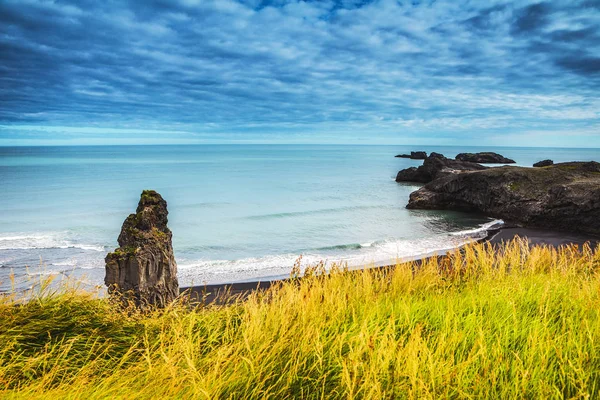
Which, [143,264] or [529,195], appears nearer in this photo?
[143,264]

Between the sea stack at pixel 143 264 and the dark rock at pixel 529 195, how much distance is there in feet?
70.6

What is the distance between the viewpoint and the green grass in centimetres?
327

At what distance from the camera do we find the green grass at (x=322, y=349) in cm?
327

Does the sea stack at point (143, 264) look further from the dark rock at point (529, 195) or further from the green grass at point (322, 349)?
the dark rock at point (529, 195)

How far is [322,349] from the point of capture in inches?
148

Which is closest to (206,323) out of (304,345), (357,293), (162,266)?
(304,345)

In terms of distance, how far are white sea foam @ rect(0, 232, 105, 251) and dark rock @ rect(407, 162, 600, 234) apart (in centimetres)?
2186

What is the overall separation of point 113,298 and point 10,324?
61.2 inches

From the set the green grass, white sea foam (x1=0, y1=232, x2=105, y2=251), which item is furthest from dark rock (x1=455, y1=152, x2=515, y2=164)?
the green grass

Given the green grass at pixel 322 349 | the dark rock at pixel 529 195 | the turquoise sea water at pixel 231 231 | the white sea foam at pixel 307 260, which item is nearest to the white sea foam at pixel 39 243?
the turquoise sea water at pixel 231 231

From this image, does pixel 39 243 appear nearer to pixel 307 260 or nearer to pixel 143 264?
pixel 307 260

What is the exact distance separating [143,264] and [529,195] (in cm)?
2339

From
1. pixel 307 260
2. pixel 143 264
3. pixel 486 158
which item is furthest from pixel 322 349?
pixel 486 158

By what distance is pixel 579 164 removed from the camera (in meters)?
26.8
